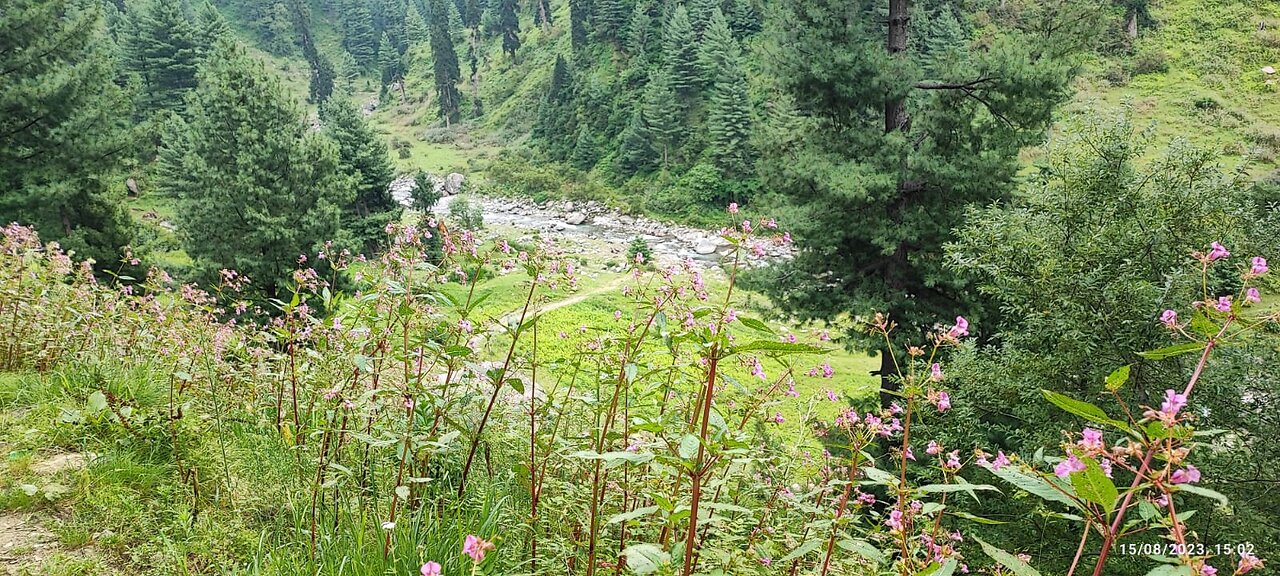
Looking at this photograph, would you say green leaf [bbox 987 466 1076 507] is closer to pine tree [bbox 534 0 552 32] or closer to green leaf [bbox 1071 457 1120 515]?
green leaf [bbox 1071 457 1120 515]

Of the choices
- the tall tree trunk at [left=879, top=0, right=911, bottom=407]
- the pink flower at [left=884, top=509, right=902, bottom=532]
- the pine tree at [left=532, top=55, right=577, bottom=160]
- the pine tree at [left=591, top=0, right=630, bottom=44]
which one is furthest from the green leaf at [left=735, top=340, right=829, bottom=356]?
the pine tree at [left=591, top=0, right=630, bottom=44]

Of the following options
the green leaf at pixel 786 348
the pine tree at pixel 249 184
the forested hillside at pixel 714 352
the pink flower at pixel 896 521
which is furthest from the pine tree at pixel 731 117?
the green leaf at pixel 786 348

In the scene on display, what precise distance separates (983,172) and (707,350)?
7.50 metres

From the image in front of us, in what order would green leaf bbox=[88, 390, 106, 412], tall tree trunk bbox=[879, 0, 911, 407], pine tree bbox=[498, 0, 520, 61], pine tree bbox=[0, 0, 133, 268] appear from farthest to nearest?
pine tree bbox=[498, 0, 520, 61], pine tree bbox=[0, 0, 133, 268], tall tree trunk bbox=[879, 0, 911, 407], green leaf bbox=[88, 390, 106, 412]

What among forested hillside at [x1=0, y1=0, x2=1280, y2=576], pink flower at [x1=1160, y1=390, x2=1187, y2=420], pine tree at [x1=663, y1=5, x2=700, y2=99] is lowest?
forested hillside at [x1=0, y1=0, x2=1280, y2=576]

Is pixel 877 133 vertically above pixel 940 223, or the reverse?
pixel 877 133

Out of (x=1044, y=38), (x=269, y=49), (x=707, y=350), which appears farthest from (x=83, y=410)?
(x=269, y=49)

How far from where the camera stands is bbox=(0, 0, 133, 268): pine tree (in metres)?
11.7

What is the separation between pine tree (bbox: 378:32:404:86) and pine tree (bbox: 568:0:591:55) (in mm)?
29253

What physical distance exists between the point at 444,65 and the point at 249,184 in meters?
58.6

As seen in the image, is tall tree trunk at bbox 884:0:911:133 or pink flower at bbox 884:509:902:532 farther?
tall tree trunk at bbox 884:0:911:133

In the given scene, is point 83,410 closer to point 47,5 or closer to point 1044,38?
point 1044,38

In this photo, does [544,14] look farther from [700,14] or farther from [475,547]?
[475,547]

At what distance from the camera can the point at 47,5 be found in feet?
39.5
